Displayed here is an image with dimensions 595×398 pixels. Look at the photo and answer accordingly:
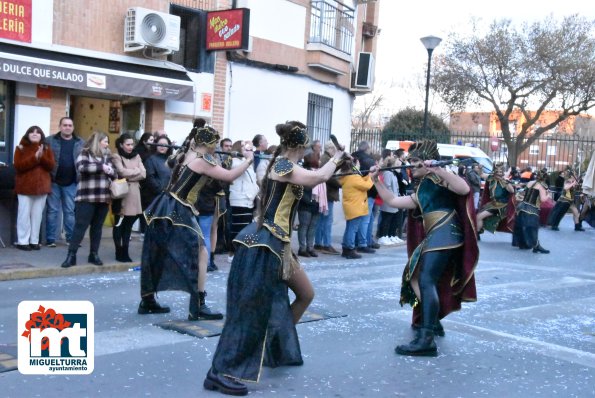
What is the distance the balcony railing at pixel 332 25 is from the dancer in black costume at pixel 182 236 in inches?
458

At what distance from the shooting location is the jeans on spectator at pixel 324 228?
1261 cm

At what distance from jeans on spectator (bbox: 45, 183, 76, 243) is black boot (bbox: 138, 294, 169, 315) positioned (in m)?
4.19

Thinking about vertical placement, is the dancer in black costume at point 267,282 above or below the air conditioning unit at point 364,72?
below

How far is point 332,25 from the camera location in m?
18.9

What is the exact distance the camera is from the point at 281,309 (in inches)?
209

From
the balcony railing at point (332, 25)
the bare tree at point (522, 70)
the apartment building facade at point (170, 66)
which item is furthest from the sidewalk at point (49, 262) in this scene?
the bare tree at point (522, 70)

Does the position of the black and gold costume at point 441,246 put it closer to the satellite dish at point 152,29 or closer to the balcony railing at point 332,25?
the satellite dish at point 152,29

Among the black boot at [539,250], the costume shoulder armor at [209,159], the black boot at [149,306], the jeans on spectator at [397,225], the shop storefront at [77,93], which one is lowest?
the black boot at [539,250]

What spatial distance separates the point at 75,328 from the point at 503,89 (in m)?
32.2

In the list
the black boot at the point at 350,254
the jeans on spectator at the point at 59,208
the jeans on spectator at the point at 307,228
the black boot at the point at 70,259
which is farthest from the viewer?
the black boot at the point at 350,254

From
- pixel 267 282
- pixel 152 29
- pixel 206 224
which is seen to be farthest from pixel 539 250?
pixel 267 282

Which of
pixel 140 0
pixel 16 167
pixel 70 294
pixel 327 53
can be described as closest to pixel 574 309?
pixel 70 294

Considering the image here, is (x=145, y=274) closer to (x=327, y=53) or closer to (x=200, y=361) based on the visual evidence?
(x=200, y=361)

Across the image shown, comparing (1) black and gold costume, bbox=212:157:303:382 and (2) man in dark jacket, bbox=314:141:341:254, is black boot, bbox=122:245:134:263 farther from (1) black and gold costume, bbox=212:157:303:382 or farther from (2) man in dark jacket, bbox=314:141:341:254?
(1) black and gold costume, bbox=212:157:303:382
